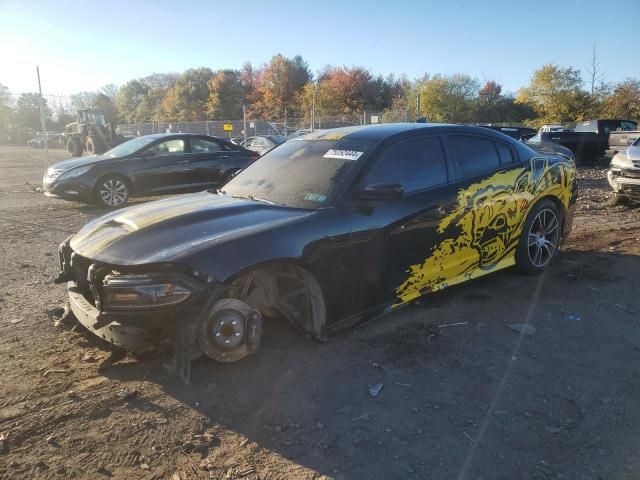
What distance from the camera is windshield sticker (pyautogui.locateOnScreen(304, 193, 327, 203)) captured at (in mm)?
3656

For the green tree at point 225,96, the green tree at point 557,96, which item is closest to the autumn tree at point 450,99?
the green tree at point 557,96

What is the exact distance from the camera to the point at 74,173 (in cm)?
960

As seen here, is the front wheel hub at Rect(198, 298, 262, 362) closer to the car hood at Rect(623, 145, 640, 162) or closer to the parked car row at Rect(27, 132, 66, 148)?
the car hood at Rect(623, 145, 640, 162)

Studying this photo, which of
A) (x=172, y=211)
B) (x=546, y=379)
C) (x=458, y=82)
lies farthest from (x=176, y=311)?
(x=458, y=82)

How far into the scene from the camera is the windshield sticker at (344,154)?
12.9ft

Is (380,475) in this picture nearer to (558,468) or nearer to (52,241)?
(558,468)

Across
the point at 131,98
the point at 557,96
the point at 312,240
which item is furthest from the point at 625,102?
the point at 131,98

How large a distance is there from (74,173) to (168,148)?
1833 mm

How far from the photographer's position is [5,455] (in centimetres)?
251

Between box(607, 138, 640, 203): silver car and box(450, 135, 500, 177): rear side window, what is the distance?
5540 millimetres

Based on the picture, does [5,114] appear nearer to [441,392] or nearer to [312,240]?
[312,240]

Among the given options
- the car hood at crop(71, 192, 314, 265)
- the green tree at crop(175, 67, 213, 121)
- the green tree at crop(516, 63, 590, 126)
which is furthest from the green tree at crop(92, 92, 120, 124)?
the car hood at crop(71, 192, 314, 265)

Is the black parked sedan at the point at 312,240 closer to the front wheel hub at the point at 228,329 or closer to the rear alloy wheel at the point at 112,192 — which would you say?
the front wheel hub at the point at 228,329

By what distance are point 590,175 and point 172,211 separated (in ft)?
47.4
